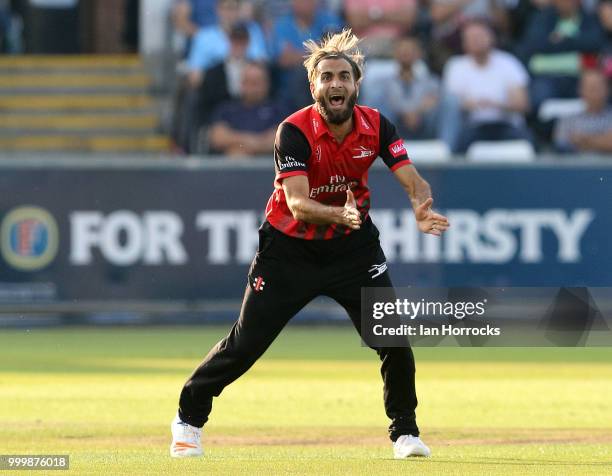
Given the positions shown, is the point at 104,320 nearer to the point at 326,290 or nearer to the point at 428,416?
the point at 428,416

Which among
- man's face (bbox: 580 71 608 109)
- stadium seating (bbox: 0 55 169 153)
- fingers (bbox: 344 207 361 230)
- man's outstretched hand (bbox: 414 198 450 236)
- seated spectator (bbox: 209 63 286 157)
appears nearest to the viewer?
fingers (bbox: 344 207 361 230)

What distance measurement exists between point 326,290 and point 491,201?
9694 mm

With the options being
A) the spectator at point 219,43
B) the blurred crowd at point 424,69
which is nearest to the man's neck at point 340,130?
the blurred crowd at point 424,69

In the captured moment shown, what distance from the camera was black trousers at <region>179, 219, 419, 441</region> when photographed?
347 inches

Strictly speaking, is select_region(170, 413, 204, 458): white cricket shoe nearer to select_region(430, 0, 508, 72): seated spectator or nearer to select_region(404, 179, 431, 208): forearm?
select_region(404, 179, 431, 208): forearm

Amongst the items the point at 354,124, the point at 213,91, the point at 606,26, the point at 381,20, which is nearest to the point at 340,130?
the point at 354,124

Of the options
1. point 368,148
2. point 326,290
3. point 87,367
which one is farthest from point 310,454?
Result: point 87,367

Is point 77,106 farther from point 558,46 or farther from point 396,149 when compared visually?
point 396,149

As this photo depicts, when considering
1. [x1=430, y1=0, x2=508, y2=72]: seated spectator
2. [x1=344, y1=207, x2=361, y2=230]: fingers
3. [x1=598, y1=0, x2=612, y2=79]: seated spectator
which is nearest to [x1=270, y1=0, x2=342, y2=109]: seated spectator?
[x1=430, y1=0, x2=508, y2=72]: seated spectator

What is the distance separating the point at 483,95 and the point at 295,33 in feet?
10.2

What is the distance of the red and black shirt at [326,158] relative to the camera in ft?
28.4

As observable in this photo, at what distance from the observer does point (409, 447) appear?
8.79 metres

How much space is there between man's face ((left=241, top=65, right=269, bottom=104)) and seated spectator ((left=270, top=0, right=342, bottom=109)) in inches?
26.7

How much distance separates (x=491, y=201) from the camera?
1827cm
